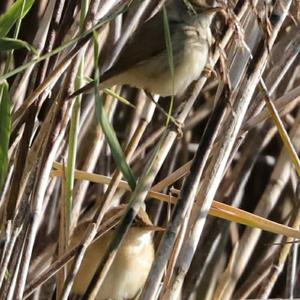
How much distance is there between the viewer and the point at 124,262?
6.20 ft

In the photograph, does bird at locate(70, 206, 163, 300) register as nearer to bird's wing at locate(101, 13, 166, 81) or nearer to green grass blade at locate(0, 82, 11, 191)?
bird's wing at locate(101, 13, 166, 81)

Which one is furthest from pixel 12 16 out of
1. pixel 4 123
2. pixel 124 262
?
pixel 124 262

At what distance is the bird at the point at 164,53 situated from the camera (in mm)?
1431

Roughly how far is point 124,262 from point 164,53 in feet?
1.94

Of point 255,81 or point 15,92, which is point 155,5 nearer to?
point 15,92

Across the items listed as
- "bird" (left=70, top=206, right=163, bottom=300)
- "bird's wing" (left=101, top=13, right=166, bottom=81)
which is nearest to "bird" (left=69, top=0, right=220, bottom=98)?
"bird's wing" (left=101, top=13, right=166, bottom=81)

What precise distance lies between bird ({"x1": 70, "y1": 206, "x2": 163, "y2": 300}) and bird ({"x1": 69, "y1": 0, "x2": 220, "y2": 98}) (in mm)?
375

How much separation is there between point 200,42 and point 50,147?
443 mm

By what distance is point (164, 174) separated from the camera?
1.96 metres

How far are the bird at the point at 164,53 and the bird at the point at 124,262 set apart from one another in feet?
1.23

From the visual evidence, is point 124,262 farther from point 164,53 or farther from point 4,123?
point 4,123

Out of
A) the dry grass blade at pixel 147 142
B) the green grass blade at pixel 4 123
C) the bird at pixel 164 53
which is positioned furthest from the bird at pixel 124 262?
the green grass blade at pixel 4 123

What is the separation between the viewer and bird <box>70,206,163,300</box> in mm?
1817

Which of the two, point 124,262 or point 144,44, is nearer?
point 144,44
